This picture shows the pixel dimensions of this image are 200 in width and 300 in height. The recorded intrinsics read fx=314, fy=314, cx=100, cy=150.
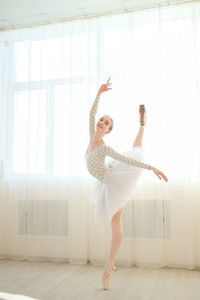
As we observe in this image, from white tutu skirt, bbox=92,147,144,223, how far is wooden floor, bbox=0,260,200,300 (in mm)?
596

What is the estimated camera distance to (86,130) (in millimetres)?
3604

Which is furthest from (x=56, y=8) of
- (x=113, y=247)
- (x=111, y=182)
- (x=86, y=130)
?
(x=113, y=247)

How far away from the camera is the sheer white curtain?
3285 mm

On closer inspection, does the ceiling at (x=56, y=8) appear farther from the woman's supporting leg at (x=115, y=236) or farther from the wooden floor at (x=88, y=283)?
the wooden floor at (x=88, y=283)

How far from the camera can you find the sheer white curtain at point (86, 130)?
3285mm

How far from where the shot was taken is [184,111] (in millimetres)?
3344

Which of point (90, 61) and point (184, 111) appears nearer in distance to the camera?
point (184, 111)

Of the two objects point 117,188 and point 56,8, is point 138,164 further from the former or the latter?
point 56,8

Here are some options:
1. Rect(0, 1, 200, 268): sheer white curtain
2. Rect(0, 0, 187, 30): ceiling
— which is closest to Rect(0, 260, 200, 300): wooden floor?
Rect(0, 1, 200, 268): sheer white curtain

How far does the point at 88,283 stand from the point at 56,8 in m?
2.92

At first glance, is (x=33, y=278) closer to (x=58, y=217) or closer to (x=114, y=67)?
(x=58, y=217)

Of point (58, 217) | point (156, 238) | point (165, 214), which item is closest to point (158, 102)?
point (165, 214)

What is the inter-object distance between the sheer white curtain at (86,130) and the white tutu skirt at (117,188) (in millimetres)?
905

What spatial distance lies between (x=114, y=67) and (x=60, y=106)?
2.55 ft
